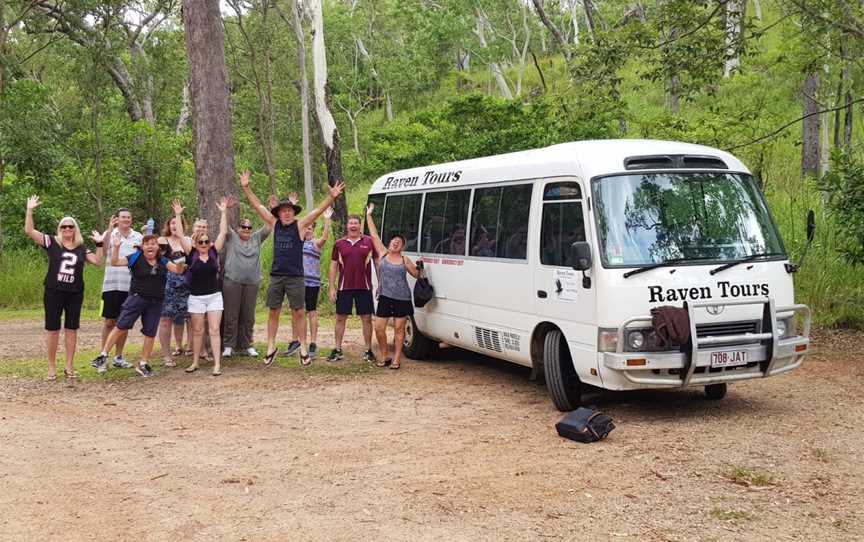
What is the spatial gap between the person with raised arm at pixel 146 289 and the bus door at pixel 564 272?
4.65 metres

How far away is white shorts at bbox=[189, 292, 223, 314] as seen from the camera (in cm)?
1096

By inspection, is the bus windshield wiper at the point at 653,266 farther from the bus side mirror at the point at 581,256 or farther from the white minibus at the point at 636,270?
the bus side mirror at the point at 581,256

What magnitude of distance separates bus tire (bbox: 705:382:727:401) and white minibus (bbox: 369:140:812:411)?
→ 0.01 meters

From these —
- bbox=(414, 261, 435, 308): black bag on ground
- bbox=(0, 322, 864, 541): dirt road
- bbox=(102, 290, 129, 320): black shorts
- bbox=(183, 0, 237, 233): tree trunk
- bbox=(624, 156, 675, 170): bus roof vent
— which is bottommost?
bbox=(0, 322, 864, 541): dirt road

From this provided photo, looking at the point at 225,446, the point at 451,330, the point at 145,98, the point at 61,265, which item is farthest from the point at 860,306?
the point at 145,98

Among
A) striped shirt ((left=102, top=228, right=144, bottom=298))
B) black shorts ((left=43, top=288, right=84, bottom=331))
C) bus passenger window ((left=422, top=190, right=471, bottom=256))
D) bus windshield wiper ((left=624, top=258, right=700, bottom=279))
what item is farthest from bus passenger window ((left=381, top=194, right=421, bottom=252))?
bus windshield wiper ((left=624, top=258, right=700, bottom=279))

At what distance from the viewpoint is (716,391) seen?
923 centimetres

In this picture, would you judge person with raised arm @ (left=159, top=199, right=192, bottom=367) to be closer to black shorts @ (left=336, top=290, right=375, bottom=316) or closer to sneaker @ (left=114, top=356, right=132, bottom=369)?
sneaker @ (left=114, top=356, right=132, bottom=369)

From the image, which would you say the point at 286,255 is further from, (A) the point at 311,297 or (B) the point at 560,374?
(B) the point at 560,374

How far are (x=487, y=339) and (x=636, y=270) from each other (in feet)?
8.87

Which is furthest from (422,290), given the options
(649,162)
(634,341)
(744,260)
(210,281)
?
(744,260)

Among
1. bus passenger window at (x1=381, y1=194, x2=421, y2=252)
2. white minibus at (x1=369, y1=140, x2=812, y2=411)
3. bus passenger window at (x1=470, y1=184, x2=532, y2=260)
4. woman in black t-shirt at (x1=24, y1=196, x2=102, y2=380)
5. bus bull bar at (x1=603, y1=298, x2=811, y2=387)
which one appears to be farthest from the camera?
bus passenger window at (x1=381, y1=194, x2=421, y2=252)

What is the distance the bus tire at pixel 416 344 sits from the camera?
12359mm

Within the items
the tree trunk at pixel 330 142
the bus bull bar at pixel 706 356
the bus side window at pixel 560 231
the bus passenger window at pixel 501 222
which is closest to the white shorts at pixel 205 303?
the bus passenger window at pixel 501 222
